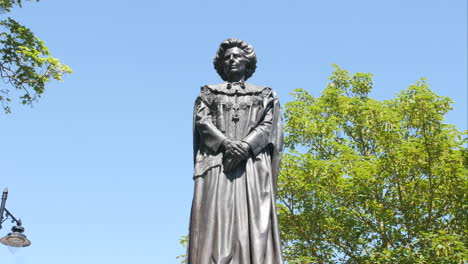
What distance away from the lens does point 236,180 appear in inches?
271

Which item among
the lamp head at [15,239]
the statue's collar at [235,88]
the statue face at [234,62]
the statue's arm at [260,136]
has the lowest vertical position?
the lamp head at [15,239]

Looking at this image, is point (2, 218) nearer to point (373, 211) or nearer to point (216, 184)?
point (216, 184)

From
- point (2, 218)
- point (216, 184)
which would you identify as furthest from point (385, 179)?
point (216, 184)

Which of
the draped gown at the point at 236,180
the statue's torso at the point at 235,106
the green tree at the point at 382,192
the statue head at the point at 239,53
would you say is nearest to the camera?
the draped gown at the point at 236,180

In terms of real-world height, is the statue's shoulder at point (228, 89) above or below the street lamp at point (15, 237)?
above

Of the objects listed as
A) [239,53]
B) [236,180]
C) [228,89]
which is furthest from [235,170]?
[239,53]

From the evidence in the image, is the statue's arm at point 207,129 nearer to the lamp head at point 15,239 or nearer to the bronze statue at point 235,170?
the bronze statue at point 235,170

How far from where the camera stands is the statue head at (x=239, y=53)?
7.78 m

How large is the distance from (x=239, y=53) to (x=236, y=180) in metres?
1.88

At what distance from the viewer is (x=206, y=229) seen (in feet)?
21.5

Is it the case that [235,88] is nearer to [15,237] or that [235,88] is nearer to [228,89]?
[228,89]

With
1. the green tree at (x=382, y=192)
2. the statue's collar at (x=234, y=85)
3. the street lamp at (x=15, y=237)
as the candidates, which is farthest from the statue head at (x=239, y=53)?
the green tree at (x=382, y=192)

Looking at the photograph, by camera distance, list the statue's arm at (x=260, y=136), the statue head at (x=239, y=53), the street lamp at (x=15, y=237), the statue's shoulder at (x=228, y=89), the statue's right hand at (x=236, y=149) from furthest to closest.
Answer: the street lamp at (x=15, y=237) < the statue head at (x=239, y=53) < the statue's shoulder at (x=228, y=89) < the statue's arm at (x=260, y=136) < the statue's right hand at (x=236, y=149)

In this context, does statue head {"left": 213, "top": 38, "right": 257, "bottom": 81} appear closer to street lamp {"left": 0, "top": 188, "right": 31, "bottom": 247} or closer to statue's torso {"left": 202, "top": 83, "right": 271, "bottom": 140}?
statue's torso {"left": 202, "top": 83, "right": 271, "bottom": 140}
